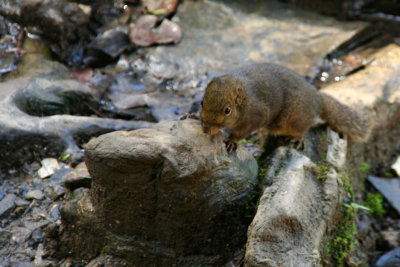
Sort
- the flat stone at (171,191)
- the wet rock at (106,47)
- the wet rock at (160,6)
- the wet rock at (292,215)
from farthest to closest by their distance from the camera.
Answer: the wet rock at (160,6) < the wet rock at (106,47) < the flat stone at (171,191) < the wet rock at (292,215)

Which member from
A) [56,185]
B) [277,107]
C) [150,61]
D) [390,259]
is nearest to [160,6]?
[150,61]

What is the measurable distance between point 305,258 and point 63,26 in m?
5.05

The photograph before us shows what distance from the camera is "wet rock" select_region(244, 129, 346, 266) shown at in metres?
3.02

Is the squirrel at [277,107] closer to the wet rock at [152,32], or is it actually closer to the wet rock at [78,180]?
the wet rock at [78,180]

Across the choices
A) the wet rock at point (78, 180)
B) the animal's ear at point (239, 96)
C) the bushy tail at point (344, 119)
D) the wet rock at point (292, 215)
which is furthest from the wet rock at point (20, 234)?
the bushy tail at point (344, 119)

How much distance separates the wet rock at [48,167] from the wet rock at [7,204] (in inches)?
15.7

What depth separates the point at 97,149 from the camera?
3180 mm

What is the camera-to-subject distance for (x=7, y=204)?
14.4ft

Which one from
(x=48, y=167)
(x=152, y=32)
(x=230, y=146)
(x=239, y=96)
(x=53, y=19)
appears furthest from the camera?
(x=152, y=32)

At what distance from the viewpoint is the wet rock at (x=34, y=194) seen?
14.8 feet

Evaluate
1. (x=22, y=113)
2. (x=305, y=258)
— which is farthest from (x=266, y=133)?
(x=22, y=113)

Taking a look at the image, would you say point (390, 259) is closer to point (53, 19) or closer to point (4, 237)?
point (4, 237)

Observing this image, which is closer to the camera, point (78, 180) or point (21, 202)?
point (78, 180)

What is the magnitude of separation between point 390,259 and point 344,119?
181 centimetres
